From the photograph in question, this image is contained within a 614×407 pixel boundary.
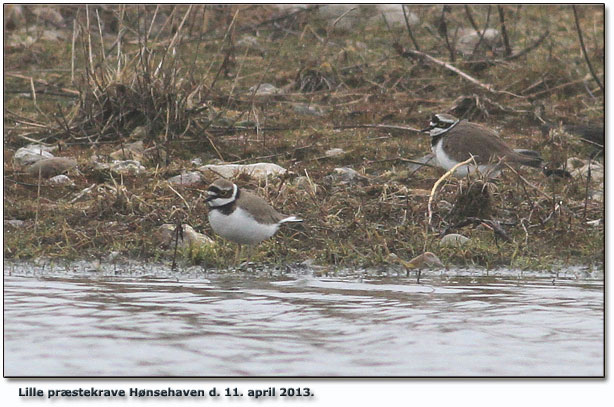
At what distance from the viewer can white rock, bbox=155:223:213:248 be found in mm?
8484

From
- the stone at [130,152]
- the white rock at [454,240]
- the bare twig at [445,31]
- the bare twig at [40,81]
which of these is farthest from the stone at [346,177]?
the bare twig at [445,31]

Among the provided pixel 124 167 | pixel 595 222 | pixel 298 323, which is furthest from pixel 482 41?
pixel 298 323

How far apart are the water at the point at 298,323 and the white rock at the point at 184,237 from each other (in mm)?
364

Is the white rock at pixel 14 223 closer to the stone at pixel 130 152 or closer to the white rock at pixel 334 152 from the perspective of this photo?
the stone at pixel 130 152

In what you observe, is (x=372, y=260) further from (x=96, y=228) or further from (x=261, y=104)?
(x=261, y=104)

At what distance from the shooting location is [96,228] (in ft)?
28.7

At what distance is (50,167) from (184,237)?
2075 mm

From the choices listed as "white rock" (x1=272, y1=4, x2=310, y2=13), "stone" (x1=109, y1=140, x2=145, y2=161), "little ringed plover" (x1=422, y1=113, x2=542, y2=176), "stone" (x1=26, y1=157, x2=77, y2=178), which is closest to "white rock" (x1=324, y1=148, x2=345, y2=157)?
"little ringed plover" (x1=422, y1=113, x2=542, y2=176)

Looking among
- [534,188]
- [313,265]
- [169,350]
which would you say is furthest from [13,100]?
[169,350]

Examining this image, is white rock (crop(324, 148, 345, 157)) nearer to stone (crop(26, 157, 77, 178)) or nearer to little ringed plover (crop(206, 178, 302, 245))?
little ringed plover (crop(206, 178, 302, 245))

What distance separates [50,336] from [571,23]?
10873 millimetres

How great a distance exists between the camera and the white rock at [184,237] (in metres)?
8.48

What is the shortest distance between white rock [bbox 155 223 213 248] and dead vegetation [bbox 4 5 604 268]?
151 millimetres

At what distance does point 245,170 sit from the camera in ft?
32.5
